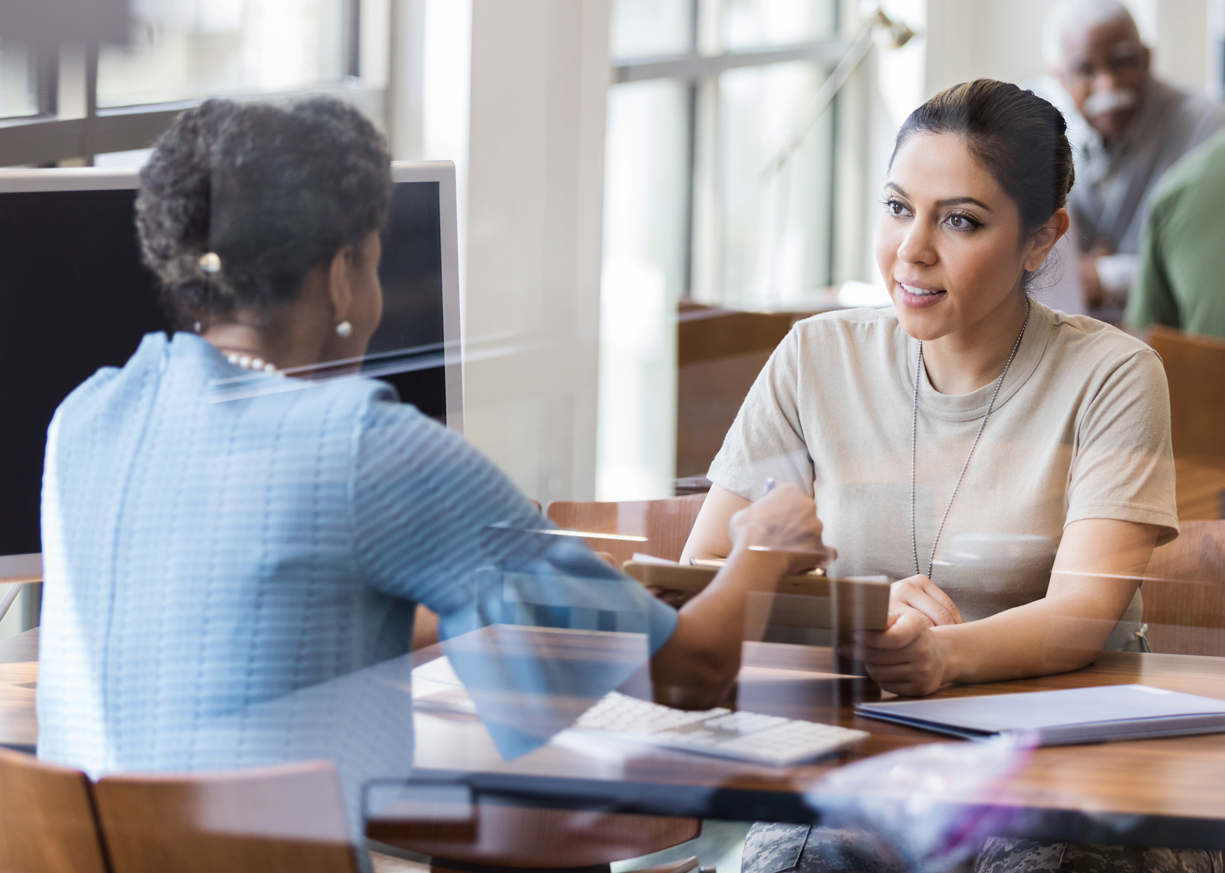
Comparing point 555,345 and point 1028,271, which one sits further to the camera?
point 555,345

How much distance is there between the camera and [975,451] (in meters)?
0.94

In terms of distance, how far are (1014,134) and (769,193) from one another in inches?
54.6

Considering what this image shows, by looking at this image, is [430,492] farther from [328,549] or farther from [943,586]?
[943,586]

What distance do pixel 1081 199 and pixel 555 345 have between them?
52 cm

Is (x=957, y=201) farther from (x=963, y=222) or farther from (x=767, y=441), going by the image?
(x=767, y=441)

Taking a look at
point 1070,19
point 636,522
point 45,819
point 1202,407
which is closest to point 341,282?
point 636,522

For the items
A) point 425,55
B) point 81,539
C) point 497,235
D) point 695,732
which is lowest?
point 695,732

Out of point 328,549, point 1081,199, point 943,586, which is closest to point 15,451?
point 328,549

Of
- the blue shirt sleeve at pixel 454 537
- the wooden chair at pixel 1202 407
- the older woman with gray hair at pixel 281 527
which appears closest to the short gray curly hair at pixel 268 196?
the older woman with gray hair at pixel 281 527

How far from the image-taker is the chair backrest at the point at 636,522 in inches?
33.6

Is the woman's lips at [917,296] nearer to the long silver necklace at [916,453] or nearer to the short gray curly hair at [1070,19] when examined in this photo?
the long silver necklace at [916,453]

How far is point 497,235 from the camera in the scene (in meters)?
1.03

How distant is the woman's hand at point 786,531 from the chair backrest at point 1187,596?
1.01 ft

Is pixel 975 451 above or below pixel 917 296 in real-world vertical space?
below
